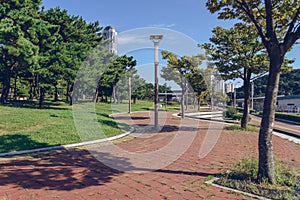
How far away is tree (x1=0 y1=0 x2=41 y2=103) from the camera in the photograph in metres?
11.0

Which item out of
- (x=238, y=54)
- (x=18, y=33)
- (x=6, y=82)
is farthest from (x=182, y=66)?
(x=6, y=82)

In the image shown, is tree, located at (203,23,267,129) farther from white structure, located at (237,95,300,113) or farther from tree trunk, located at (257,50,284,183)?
white structure, located at (237,95,300,113)

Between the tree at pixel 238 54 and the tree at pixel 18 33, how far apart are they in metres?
8.74

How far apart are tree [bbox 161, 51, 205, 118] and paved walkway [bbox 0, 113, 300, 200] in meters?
11.8

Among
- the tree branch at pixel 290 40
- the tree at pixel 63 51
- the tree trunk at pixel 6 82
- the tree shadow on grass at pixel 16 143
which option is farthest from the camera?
the tree trunk at pixel 6 82

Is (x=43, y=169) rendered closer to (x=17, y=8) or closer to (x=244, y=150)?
(x=244, y=150)

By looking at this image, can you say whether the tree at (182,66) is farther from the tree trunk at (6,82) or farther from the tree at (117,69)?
the tree trunk at (6,82)

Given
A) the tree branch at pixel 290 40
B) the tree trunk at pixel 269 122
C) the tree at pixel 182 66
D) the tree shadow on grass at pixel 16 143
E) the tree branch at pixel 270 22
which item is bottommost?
the tree shadow on grass at pixel 16 143

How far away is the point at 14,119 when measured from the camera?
8.91 metres

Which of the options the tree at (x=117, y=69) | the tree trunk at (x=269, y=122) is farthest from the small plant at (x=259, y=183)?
the tree at (x=117, y=69)

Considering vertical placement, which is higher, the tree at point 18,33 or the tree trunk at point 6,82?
the tree at point 18,33

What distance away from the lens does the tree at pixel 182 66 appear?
1773 centimetres

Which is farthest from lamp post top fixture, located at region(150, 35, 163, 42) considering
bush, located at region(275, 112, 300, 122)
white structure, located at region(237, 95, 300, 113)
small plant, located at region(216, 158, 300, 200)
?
white structure, located at region(237, 95, 300, 113)

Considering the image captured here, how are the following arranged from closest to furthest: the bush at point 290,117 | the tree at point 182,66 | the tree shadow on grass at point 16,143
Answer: the tree shadow on grass at point 16,143, the tree at point 182,66, the bush at point 290,117
